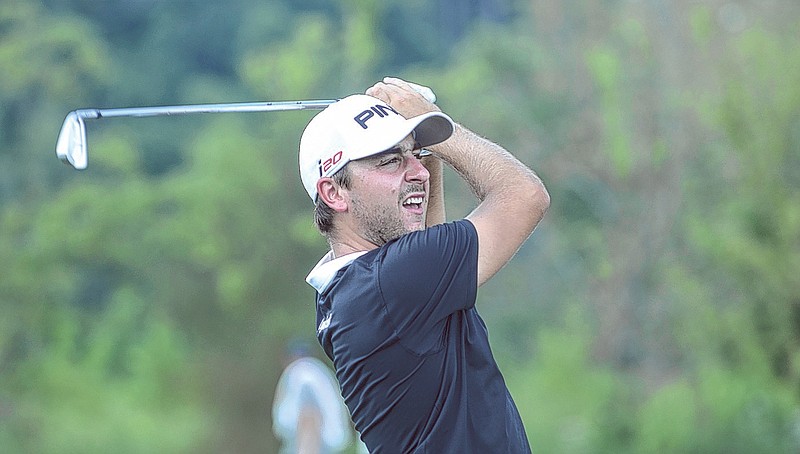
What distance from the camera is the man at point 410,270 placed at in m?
3.03

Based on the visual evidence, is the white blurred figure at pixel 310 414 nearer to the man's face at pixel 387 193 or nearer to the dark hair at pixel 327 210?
the dark hair at pixel 327 210

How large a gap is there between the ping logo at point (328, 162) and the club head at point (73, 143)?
2.73 feet

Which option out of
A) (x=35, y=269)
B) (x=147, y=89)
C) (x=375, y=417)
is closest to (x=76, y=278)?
(x=35, y=269)

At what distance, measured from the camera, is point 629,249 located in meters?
16.7

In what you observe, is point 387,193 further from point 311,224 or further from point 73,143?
point 311,224

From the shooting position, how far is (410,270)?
9.85 ft

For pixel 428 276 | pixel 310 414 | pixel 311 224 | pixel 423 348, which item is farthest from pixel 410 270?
pixel 311 224

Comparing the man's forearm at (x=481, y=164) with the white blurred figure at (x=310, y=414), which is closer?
the man's forearm at (x=481, y=164)

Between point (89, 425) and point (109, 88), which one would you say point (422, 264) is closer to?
point (89, 425)

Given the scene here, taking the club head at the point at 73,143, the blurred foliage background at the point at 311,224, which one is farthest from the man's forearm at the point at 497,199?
the blurred foliage background at the point at 311,224

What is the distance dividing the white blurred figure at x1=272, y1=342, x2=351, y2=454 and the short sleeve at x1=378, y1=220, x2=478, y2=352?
7138mm

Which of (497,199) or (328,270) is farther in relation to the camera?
(328,270)

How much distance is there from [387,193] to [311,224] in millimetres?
11794

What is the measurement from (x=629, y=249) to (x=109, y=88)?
814cm
